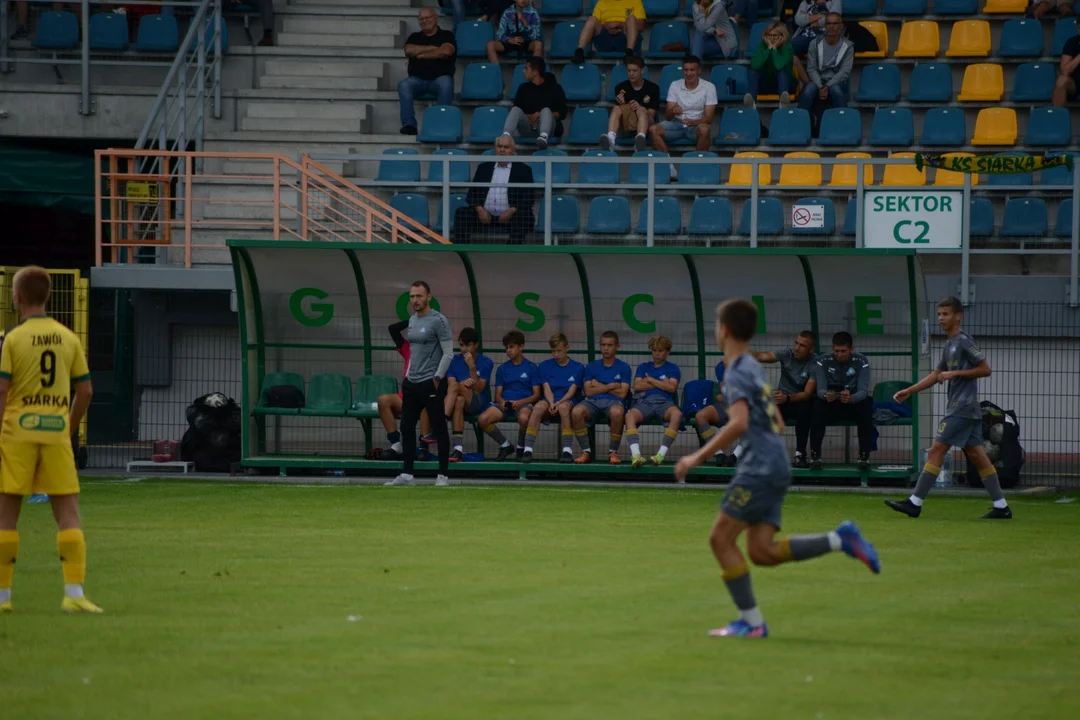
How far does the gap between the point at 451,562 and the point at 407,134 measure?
Result: 45.8 feet

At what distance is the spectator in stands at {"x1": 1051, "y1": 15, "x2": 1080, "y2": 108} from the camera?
21.8m

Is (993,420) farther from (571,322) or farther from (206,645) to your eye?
(206,645)

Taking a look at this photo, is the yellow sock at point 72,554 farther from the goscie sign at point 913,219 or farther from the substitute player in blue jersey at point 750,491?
the goscie sign at point 913,219

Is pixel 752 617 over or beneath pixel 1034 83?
beneath

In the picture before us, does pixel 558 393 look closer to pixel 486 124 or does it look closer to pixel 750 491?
pixel 486 124

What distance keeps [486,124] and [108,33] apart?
6.91m

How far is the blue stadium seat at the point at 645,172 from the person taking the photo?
20594mm

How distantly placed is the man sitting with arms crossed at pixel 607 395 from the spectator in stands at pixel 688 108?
19.1ft

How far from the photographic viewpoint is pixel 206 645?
23.8ft

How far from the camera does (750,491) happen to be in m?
7.36

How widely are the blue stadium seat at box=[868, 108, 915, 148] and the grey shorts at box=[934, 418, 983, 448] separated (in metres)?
9.45

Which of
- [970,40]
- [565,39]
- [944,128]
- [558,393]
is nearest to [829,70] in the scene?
[944,128]

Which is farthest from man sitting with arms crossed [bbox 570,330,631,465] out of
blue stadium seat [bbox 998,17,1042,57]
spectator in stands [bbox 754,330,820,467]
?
blue stadium seat [bbox 998,17,1042,57]

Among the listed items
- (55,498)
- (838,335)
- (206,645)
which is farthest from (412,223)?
(206,645)
